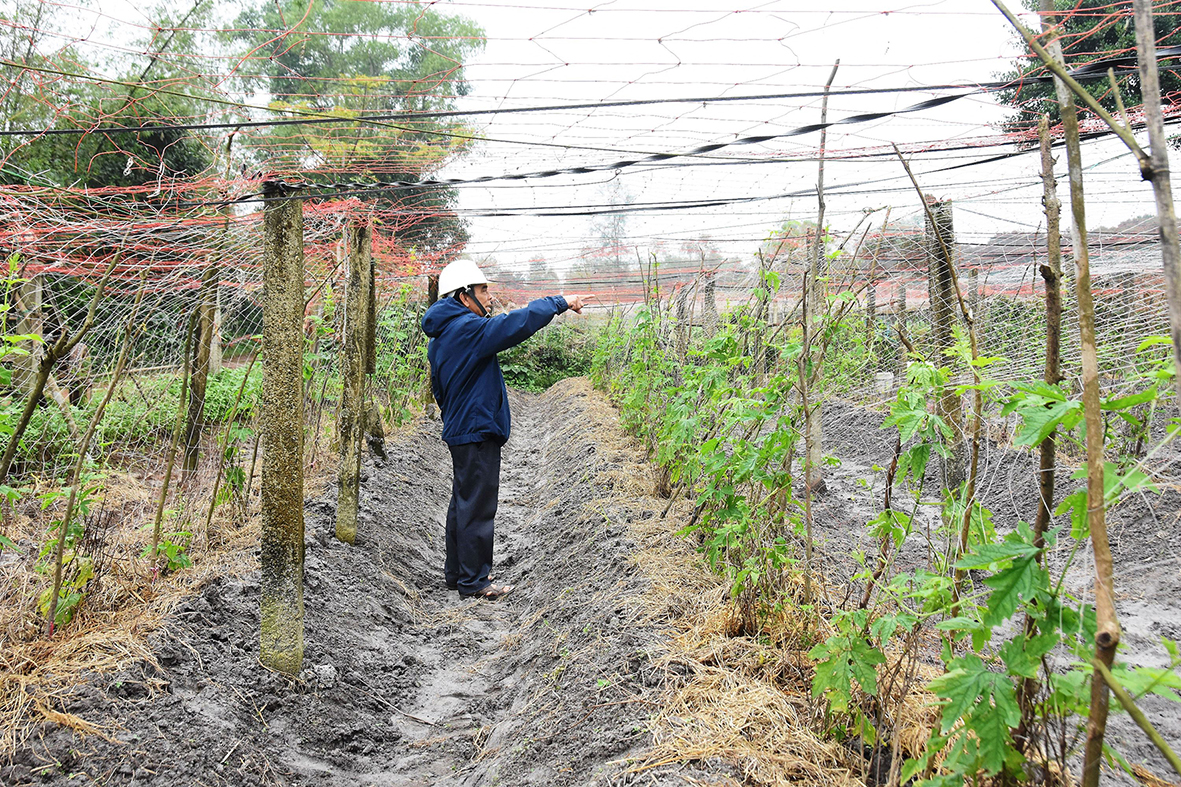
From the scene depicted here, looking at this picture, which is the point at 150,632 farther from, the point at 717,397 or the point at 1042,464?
the point at 1042,464

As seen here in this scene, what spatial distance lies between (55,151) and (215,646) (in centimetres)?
1007

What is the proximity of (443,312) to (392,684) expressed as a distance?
7.20ft

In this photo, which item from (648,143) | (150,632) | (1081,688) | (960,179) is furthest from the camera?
(960,179)

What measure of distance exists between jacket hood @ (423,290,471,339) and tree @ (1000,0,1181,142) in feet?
10.3

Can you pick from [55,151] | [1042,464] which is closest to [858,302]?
[1042,464]

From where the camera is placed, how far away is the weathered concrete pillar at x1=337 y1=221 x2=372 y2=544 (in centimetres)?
452

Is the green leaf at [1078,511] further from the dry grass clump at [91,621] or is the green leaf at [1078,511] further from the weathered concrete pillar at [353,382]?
the weathered concrete pillar at [353,382]

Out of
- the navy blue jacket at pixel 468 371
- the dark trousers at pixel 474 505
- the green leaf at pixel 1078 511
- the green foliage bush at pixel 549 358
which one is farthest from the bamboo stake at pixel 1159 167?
the green foliage bush at pixel 549 358

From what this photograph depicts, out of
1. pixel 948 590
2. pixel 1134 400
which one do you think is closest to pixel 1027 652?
pixel 948 590

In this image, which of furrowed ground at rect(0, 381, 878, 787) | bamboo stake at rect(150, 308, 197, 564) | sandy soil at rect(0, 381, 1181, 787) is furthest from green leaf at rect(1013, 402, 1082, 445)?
bamboo stake at rect(150, 308, 197, 564)

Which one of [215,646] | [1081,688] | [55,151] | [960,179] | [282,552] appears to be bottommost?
[215,646]

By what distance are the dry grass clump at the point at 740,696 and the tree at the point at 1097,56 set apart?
2.61 metres

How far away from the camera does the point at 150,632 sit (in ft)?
9.37

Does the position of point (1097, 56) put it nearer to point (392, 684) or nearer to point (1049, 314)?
point (1049, 314)
